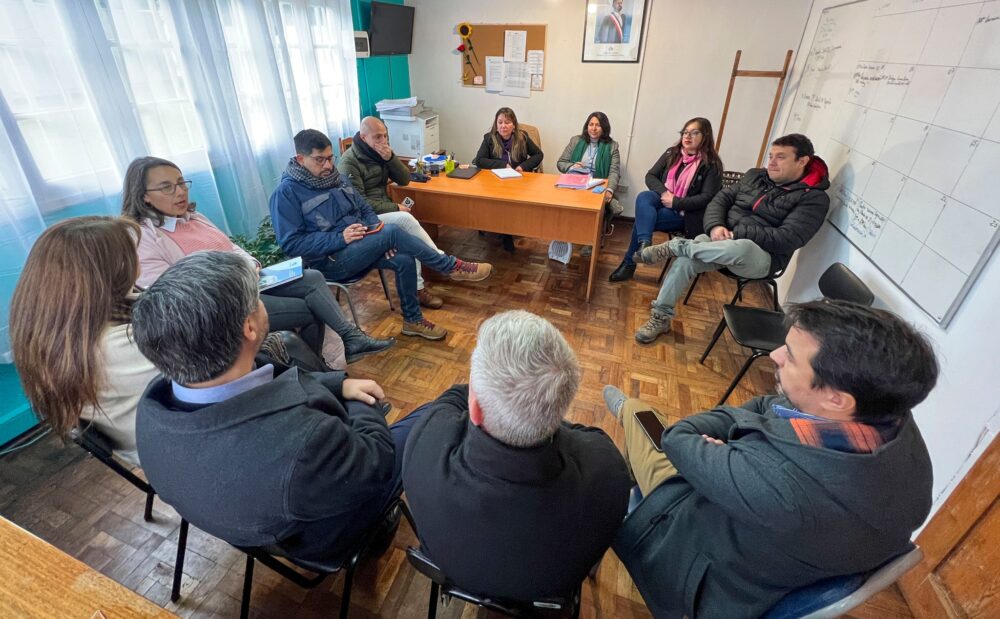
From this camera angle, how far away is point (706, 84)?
393 cm

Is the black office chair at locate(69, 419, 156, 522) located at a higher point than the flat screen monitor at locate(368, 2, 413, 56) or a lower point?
lower

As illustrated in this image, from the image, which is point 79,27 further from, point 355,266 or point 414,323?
point 414,323

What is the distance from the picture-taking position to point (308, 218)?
235 centimetres

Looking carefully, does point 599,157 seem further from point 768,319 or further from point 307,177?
point 307,177

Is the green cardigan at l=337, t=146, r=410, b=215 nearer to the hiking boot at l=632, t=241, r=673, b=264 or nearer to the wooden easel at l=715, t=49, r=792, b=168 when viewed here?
the hiking boot at l=632, t=241, r=673, b=264

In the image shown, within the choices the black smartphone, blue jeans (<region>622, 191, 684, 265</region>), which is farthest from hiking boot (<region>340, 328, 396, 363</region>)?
blue jeans (<region>622, 191, 684, 265</region>)

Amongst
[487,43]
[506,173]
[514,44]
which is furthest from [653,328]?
[487,43]

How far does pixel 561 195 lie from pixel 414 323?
1326mm

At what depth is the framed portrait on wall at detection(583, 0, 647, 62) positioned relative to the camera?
3.86 metres

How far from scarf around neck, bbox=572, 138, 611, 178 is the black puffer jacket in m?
1.32

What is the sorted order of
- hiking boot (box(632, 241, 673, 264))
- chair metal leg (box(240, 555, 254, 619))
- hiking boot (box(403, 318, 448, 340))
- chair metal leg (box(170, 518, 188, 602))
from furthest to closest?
hiking boot (box(632, 241, 673, 264)) < hiking boot (box(403, 318, 448, 340)) < chair metal leg (box(170, 518, 188, 602)) < chair metal leg (box(240, 555, 254, 619))

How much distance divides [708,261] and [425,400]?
1800mm

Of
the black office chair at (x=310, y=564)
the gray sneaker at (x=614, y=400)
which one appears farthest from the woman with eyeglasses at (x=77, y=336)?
the gray sneaker at (x=614, y=400)

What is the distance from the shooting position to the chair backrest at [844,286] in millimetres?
1808
